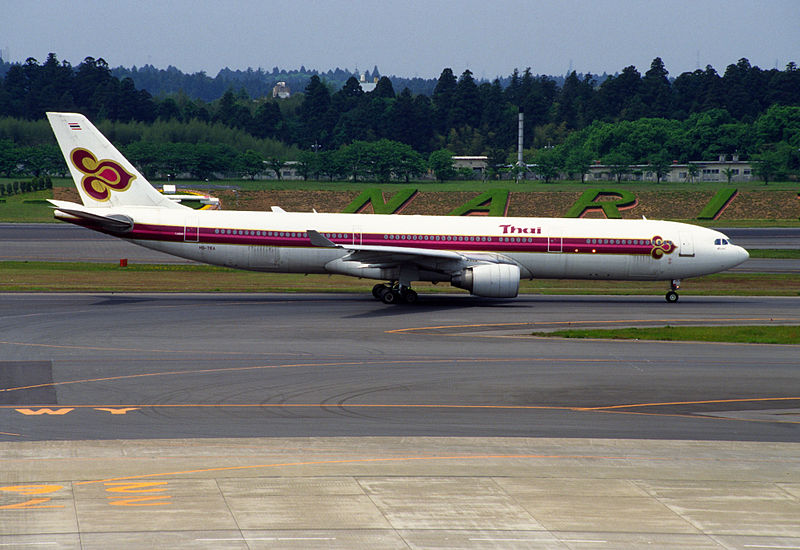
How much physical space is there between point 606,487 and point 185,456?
28.6 ft

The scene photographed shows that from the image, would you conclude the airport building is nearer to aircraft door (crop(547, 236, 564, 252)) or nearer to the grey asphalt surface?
aircraft door (crop(547, 236, 564, 252))

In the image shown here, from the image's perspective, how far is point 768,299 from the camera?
152ft

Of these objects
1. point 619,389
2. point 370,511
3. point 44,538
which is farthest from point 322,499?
point 619,389

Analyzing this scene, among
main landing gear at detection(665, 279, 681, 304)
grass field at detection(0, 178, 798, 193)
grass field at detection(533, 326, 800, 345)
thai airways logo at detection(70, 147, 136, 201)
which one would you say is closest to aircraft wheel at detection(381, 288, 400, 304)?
grass field at detection(533, 326, 800, 345)

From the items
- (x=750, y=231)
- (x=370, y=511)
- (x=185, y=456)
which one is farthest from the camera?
(x=750, y=231)

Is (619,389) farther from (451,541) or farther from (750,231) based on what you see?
(750,231)

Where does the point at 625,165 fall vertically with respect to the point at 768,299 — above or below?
above

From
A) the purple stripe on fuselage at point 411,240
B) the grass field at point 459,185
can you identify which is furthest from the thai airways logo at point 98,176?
the grass field at point 459,185

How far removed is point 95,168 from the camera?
144ft

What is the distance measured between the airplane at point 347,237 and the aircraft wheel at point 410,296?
1.9 inches

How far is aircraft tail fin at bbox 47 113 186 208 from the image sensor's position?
43.4 meters

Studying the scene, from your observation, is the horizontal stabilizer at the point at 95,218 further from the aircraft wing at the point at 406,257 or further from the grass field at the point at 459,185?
the grass field at the point at 459,185

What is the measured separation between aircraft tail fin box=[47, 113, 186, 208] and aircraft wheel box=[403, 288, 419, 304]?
45.6ft

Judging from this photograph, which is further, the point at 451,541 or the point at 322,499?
the point at 322,499
